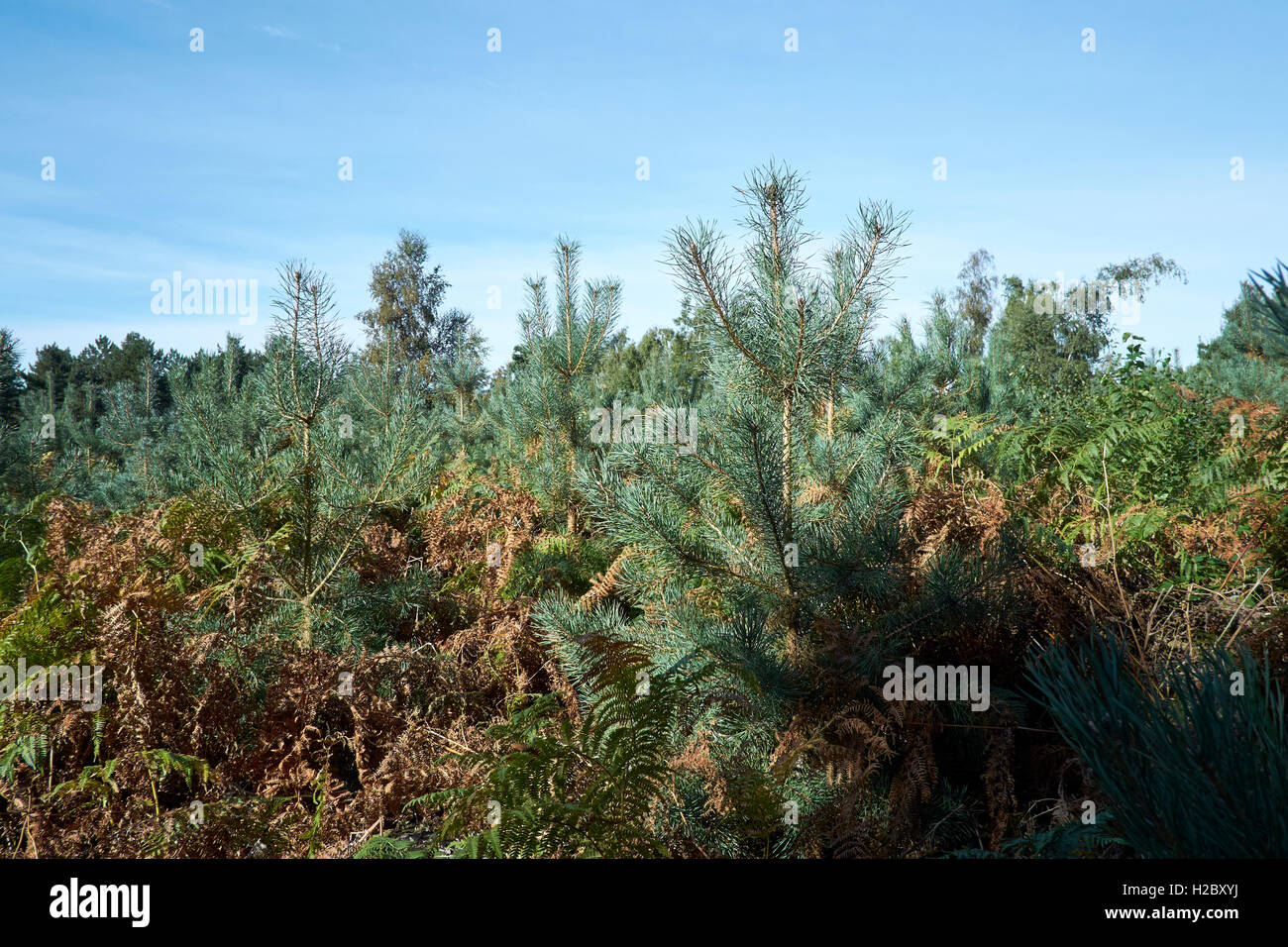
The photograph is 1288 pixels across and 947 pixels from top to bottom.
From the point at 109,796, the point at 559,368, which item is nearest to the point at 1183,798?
the point at 109,796

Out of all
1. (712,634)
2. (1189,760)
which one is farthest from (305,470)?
(1189,760)

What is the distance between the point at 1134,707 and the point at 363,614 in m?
4.22

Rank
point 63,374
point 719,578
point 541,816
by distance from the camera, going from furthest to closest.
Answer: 1. point 63,374
2. point 719,578
3. point 541,816

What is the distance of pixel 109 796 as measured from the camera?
327 cm

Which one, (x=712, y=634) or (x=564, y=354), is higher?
(x=564, y=354)

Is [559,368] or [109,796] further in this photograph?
[559,368]

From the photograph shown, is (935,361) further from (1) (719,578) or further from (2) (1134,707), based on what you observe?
(2) (1134,707)

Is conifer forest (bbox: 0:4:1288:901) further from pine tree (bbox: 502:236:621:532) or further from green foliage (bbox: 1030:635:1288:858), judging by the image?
pine tree (bbox: 502:236:621:532)

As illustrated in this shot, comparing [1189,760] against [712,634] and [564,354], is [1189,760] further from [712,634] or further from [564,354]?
[564,354]

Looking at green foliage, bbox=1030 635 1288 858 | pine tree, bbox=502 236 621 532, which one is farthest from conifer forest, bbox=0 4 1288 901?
pine tree, bbox=502 236 621 532

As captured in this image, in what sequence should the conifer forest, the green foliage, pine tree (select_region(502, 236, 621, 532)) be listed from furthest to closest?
pine tree (select_region(502, 236, 621, 532)) → the conifer forest → the green foliage

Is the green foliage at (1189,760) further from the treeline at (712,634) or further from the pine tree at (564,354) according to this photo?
the pine tree at (564,354)

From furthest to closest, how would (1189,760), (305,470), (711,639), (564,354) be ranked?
(564,354) → (305,470) → (711,639) → (1189,760)
